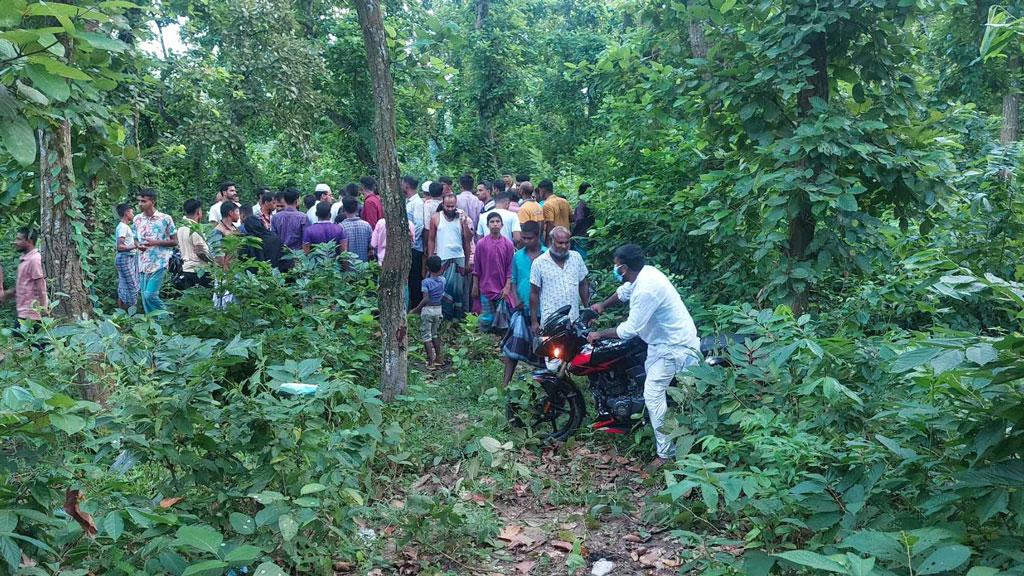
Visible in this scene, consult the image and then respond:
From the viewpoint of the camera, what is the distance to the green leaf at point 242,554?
3263 mm

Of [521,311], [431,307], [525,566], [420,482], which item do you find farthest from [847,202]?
[431,307]

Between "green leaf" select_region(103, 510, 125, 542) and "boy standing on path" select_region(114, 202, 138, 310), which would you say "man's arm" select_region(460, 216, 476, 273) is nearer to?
"boy standing on path" select_region(114, 202, 138, 310)

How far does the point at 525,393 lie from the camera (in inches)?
282

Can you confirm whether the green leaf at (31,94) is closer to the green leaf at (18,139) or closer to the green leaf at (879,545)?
the green leaf at (18,139)

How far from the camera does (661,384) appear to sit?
609 cm

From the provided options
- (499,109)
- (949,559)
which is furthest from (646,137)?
(499,109)

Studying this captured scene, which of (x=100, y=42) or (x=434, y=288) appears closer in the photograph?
(x=100, y=42)

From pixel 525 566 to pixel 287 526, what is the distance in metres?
1.63

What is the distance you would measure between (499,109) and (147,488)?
15089 millimetres

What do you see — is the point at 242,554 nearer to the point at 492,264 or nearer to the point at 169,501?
the point at 169,501

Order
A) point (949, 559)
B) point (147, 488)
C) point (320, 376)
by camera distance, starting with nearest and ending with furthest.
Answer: point (949, 559) → point (320, 376) → point (147, 488)

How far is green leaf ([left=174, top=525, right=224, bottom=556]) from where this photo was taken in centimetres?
329

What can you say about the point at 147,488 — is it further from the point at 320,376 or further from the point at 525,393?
the point at 525,393

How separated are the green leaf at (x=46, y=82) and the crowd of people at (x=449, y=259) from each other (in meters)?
4.32
